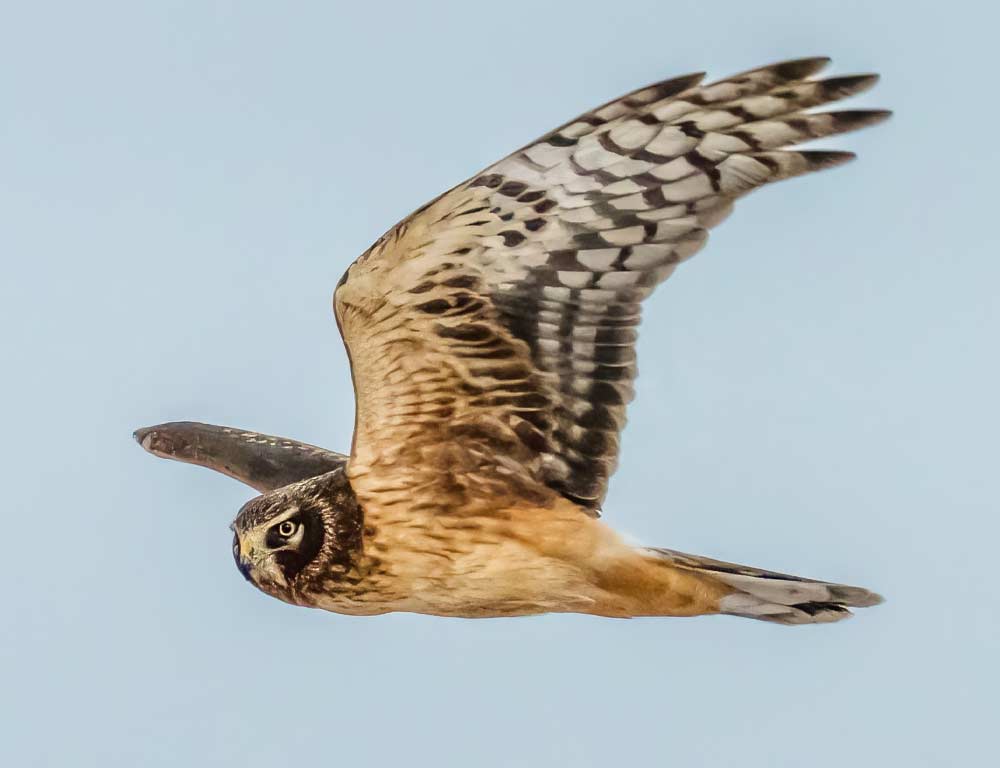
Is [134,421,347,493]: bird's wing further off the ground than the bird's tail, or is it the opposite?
[134,421,347,493]: bird's wing

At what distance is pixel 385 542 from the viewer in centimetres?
564

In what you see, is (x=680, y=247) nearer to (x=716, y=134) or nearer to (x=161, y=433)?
(x=716, y=134)

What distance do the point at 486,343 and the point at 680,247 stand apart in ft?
2.32

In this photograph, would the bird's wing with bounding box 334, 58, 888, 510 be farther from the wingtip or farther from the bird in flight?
the wingtip

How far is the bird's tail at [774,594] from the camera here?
226 inches

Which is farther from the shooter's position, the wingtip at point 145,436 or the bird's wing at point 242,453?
the wingtip at point 145,436

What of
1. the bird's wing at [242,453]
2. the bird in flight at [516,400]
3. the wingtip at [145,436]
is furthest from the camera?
the wingtip at [145,436]

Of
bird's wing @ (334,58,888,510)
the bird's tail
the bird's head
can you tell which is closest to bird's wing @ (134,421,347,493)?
the bird's head

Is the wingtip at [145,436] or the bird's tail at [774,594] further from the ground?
the wingtip at [145,436]

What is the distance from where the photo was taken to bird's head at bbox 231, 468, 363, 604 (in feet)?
18.5

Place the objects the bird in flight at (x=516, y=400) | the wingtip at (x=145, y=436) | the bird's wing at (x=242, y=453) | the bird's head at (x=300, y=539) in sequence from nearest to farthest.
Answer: the bird in flight at (x=516, y=400), the bird's head at (x=300, y=539), the bird's wing at (x=242, y=453), the wingtip at (x=145, y=436)

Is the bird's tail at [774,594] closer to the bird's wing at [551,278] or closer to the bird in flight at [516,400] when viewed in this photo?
the bird in flight at [516,400]

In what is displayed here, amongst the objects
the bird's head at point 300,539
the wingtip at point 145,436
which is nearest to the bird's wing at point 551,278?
the bird's head at point 300,539

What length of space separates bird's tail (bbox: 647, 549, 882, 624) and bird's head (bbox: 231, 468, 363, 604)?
1004 millimetres
